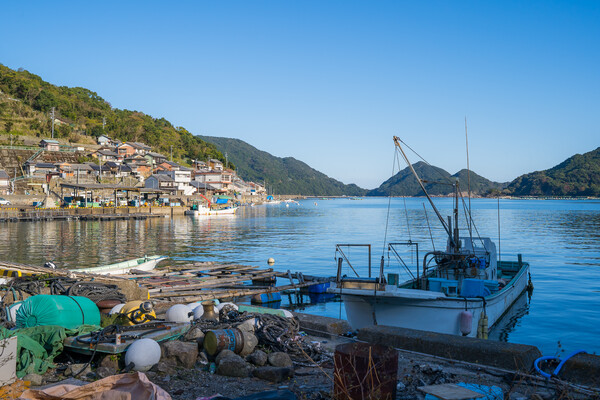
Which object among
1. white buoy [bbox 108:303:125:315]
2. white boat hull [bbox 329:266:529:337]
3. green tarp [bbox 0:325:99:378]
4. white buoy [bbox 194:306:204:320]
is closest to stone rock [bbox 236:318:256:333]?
white buoy [bbox 194:306:204:320]

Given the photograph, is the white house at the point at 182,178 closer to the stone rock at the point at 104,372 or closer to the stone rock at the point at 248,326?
the stone rock at the point at 248,326

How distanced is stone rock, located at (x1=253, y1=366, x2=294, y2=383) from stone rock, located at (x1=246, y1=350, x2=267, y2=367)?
0.41 meters

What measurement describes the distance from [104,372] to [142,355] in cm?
57

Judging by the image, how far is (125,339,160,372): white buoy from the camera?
6.95 m

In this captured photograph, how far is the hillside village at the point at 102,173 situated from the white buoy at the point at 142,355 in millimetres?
68791

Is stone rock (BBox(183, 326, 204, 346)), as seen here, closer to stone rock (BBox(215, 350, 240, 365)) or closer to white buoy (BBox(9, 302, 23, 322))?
stone rock (BBox(215, 350, 240, 365))

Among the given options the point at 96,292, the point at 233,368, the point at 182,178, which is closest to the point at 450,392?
the point at 233,368

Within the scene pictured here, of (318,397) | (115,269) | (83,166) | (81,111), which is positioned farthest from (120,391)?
(81,111)

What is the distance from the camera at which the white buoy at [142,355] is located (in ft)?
22.8

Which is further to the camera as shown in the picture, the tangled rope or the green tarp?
the tangled rope

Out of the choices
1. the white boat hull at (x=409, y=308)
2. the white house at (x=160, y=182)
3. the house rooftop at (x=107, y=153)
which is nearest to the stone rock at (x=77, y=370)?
the white boat hull at (x=409, y=308)

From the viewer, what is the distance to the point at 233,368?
23.2ft

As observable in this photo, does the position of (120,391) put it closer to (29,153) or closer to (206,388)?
(206,388)

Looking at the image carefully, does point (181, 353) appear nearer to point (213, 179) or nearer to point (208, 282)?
point (208, 282)
